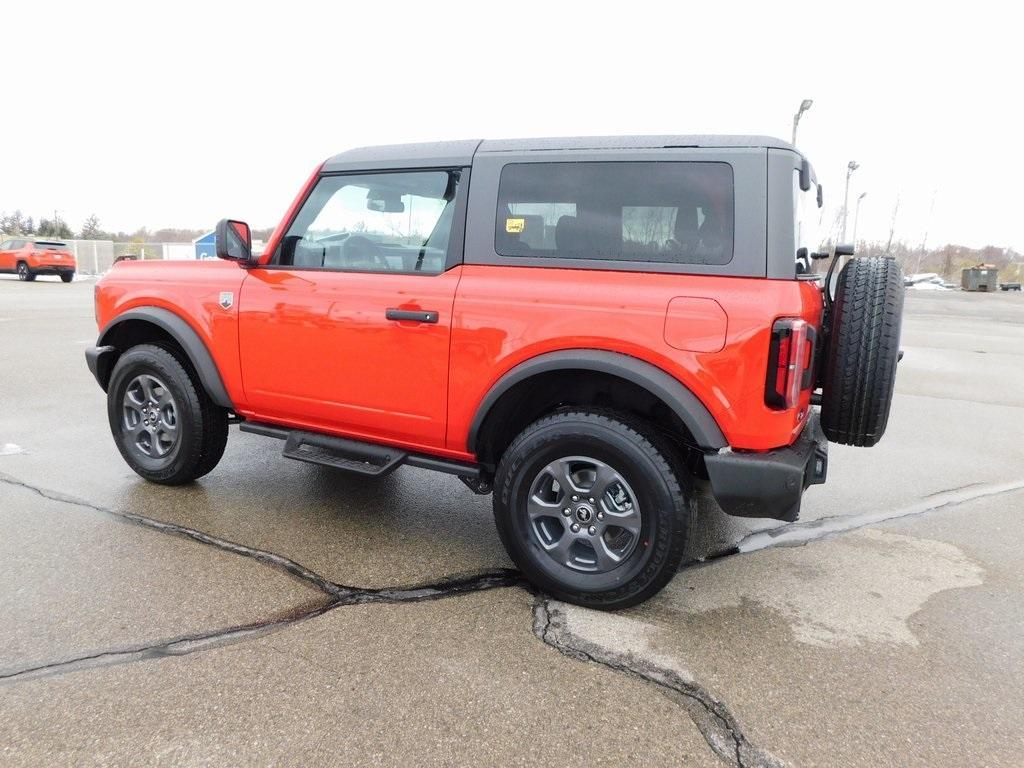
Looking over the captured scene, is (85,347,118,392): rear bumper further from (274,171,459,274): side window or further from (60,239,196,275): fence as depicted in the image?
(60,239,196,275): fence

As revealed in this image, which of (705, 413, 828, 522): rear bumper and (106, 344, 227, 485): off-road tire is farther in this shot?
(106, 344, 227, 485): off-road tire

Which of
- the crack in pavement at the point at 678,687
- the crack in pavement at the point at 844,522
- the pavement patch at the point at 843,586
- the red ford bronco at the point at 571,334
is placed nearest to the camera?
the crack in pavement at the point at 678,687

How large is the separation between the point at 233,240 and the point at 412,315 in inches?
44.3

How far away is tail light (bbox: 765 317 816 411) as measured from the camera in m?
2.56

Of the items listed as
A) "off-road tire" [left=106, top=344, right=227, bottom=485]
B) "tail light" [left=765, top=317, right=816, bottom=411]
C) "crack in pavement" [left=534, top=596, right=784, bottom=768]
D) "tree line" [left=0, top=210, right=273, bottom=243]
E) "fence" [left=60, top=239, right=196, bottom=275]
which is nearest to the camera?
"crack in pavement" [left=534, top=596, right=784, bottom=768]

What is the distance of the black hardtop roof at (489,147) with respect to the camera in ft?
9.15

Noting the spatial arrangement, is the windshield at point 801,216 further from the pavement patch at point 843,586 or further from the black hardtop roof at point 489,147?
the pavement patch at point 843,586

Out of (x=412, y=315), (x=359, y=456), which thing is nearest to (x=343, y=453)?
(x=359, y=456)

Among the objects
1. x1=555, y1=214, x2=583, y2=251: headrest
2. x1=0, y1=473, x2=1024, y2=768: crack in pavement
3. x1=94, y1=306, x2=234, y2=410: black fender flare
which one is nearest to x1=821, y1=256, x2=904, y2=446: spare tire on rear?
x1=0, y1=473, x2=1024, y2=768: crack in pavement

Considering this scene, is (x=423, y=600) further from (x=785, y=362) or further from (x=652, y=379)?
(x=785, y=362)

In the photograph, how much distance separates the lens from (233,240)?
3572mm

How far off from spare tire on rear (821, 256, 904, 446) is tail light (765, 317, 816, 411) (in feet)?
1.46

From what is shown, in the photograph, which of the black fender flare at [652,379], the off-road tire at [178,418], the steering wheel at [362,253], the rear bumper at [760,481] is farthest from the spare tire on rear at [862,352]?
the off-road tire at [178,418]

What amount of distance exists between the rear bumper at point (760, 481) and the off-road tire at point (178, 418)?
111 inches
